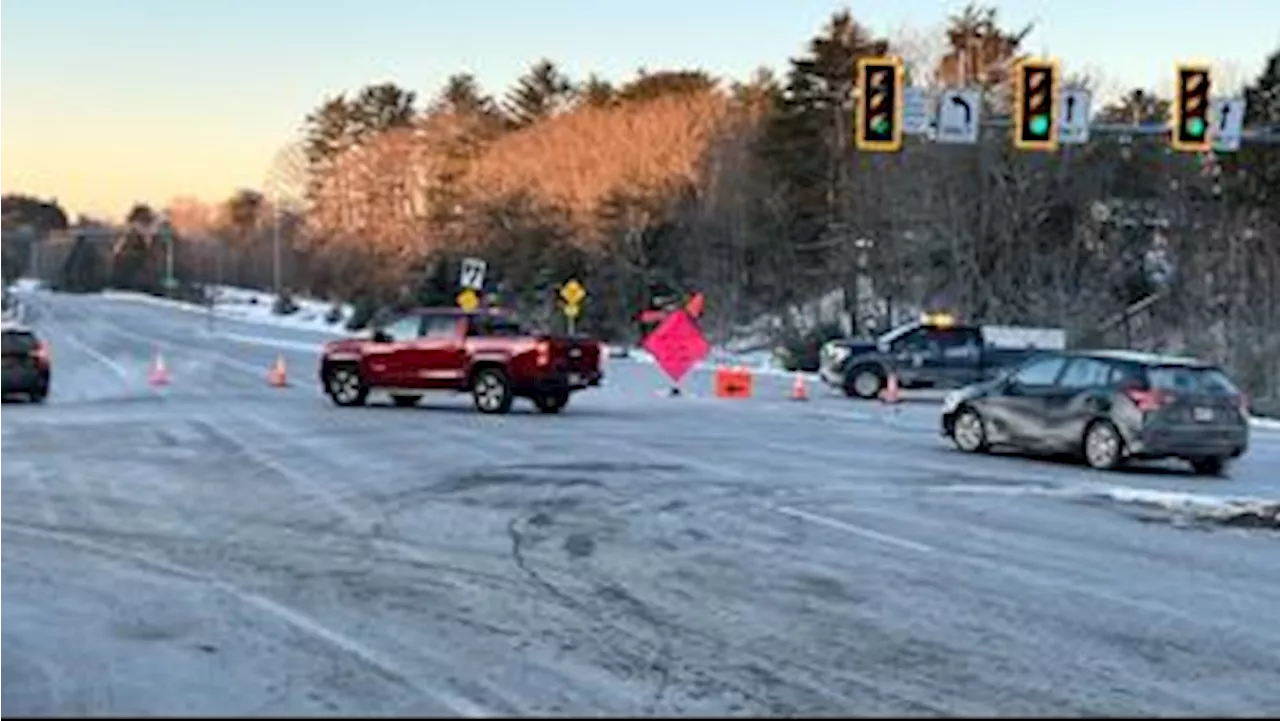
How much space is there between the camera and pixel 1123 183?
214 ft

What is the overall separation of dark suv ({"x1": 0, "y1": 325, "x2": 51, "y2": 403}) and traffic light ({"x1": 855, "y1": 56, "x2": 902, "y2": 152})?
16.4 metres

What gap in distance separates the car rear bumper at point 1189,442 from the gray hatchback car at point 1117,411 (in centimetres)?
1

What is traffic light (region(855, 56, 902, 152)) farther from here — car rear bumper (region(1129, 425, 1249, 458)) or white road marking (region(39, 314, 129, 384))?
white road marking (region(39, 314, 129, 384))

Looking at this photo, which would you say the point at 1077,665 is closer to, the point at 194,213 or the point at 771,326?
the point at 771,326

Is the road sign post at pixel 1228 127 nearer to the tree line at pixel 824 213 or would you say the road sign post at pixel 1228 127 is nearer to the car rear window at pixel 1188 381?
the tree line at pixel 824 213

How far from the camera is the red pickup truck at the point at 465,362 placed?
31.7 meters

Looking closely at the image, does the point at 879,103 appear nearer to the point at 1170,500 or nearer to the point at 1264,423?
the point at 1264,423

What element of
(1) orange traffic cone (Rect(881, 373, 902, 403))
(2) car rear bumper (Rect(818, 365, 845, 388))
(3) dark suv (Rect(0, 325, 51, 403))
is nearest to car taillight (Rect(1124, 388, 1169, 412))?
(1) orange traffic cone (Rect(881, 373, 902, 403))

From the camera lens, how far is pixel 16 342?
36875 millimetres

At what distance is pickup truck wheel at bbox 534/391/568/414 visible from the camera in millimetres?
32156

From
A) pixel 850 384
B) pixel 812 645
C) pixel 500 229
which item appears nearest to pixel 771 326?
pixel 500 229

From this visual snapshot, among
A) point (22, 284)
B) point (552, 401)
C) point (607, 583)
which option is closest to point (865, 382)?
point (552, 401)

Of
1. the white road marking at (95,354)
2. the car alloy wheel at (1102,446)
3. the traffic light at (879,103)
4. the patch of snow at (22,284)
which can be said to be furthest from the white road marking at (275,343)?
the car alloy wheel at (1102,446)

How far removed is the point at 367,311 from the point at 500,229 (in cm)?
1212
